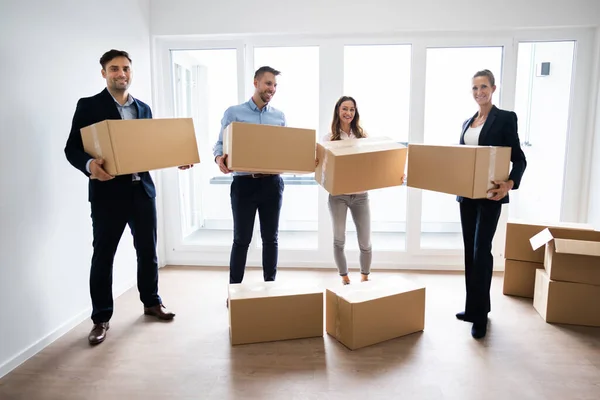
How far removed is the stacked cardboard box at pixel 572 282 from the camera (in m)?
2.37

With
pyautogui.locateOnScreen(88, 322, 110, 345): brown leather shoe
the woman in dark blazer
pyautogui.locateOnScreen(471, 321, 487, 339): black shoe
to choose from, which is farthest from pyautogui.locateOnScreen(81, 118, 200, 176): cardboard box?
pyautogui.locateOnScreen(471, 321, 487, 339): black shoe

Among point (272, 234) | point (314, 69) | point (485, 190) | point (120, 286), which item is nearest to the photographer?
point (485, 190)

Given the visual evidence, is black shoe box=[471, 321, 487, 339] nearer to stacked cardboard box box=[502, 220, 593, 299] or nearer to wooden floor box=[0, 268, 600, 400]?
wooden floor box=[0, 268, 600, 400]

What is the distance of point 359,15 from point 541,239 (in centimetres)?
205

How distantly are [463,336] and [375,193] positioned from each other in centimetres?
214

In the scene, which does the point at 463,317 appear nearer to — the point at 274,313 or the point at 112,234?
the point at 274,313

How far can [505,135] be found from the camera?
2.19m

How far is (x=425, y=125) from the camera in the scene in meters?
3.45

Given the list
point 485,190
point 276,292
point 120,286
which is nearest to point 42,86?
point 120,286

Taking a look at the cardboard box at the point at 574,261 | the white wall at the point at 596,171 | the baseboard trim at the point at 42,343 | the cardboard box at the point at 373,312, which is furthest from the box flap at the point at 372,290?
the white wall at the point at 596,171

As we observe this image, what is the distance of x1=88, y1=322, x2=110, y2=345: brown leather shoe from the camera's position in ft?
7.32

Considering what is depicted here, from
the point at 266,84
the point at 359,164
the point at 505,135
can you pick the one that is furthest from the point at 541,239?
the point at 266,84

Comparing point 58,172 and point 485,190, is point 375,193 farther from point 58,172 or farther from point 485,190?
point 58,172

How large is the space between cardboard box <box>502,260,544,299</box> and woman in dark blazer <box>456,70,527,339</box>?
624mm
